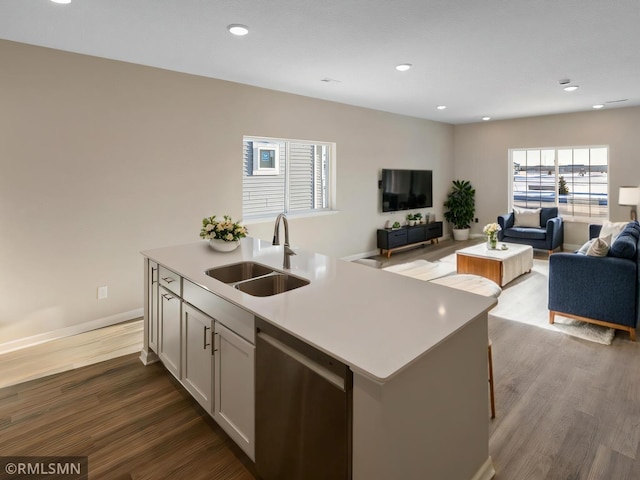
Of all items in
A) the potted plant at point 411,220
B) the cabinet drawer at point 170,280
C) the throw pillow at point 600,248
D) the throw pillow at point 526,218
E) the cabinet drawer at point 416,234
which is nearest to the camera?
the cabinet drawer at point 170,280

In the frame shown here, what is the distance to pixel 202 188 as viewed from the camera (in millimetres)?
4312

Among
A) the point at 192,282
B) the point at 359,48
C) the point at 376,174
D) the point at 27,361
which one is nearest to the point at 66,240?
the point at 27,361

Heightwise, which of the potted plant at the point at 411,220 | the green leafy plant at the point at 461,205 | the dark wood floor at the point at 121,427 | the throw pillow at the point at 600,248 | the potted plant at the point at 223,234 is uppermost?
the green leafy plant at the point at 461,205

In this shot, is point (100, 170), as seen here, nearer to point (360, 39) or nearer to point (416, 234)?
point (360, 39)

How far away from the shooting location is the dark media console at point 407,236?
21.7 ft

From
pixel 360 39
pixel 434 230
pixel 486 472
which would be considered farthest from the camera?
pixel 434 230

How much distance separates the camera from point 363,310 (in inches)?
63.0

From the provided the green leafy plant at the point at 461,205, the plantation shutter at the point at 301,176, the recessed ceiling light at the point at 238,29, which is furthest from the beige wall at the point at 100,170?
the green leafy plant at the point at 461,205

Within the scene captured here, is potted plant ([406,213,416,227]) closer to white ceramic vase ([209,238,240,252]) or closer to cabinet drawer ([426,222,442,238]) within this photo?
cabinet drawer ([426,222,442,238])

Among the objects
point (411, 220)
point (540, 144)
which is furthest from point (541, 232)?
point (411, 220)

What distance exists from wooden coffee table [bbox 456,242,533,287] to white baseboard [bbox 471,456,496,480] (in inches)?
137

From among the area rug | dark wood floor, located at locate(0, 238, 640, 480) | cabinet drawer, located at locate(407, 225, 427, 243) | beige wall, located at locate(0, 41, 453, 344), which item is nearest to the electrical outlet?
beige wall, located at locate(0, 41, 453, 344)

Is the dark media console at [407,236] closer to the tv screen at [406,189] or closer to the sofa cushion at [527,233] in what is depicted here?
the tv screen at [406,189]

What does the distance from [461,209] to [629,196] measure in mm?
2873
